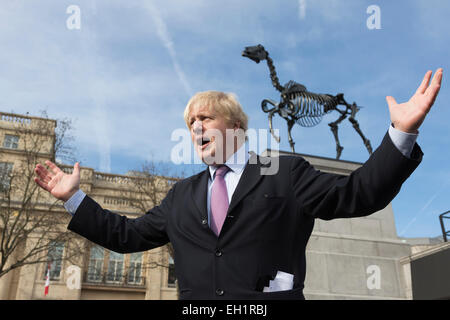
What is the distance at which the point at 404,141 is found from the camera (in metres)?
1.79

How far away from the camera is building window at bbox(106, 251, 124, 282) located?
30.0 metres

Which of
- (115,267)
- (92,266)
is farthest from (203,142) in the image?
(115,267)

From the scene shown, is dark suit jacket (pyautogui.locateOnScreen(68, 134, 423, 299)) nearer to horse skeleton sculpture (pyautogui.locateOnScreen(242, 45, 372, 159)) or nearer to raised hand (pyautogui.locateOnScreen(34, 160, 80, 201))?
raised hand (pyautogui.locateOnScreen(34, 160, 80, 201))

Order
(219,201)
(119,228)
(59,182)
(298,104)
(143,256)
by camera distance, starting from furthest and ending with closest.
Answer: (143,256) → (298,104) → (59,182) → (119,228) → (219,201)

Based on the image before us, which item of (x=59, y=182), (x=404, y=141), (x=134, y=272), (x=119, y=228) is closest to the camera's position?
(x=404, y=141)

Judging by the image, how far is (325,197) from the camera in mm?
1995

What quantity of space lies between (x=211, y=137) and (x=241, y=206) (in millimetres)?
525

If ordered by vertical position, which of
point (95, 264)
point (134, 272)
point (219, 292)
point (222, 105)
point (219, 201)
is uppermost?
point (95, 264)

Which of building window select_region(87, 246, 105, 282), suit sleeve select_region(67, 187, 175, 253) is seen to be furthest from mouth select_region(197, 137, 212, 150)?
building window select_region(87, 246, 105, 282)

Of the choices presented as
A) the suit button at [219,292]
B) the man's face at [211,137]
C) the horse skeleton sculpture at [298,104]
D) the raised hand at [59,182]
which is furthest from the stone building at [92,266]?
the suit button at [219,292]

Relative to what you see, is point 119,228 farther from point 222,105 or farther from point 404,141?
point 404,141

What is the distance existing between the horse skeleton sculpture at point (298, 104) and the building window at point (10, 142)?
81.0 feet
